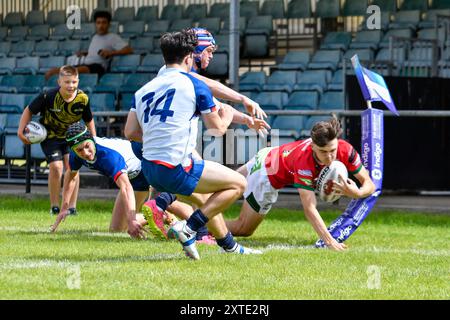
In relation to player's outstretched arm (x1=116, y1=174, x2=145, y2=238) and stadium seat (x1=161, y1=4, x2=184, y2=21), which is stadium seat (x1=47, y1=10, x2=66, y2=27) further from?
player's outstretched arm (x1=116, y1=174, x2=145, y2=238)

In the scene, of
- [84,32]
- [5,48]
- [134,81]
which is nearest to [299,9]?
[134,81]

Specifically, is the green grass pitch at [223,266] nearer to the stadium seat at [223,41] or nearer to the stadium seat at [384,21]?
the stadium seat at [384,21]

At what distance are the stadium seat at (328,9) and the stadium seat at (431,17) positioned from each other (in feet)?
6.61

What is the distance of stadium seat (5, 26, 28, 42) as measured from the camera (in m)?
28.3

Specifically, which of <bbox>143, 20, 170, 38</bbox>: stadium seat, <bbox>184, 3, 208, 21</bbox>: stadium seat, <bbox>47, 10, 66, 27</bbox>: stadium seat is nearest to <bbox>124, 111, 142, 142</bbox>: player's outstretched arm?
<bbox>143, 20, 170, 38</bbox>: stadium seat

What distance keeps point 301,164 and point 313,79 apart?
1016cm

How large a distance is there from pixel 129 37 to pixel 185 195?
55.4ft

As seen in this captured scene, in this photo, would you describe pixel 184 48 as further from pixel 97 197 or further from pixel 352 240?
pixel 97 197

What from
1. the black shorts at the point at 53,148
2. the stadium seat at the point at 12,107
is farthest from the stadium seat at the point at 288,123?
the stadium seat at the point at 12,107

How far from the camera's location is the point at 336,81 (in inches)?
802

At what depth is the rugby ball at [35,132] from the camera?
14695 mm

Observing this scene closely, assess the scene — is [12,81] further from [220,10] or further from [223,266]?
[223,266]

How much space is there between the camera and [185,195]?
371 inches
